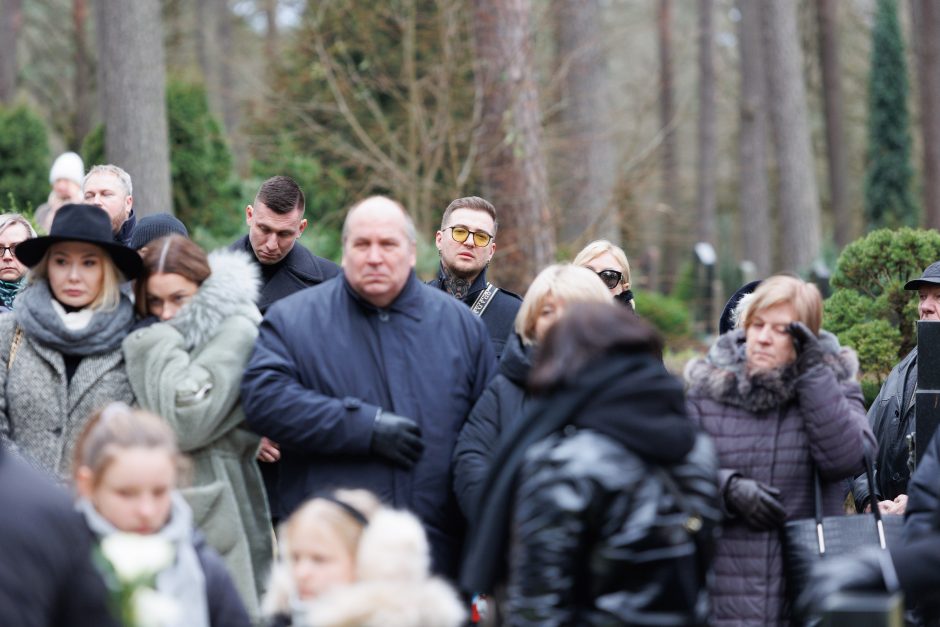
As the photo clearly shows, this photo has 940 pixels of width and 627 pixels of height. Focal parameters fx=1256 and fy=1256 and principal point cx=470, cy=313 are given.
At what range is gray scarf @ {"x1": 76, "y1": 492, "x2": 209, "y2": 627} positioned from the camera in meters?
3.48

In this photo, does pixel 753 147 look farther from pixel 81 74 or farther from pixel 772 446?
pixel 772 446

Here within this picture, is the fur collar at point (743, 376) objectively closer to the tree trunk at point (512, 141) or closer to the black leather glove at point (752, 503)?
the black leather glove at point (752, 503)

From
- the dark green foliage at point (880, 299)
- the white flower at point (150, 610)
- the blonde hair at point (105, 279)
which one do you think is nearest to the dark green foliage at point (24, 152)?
the dark green foliage at point (880, 299)

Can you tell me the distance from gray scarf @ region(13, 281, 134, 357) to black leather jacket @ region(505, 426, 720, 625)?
6.47ft

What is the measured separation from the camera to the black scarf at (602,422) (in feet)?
10.5

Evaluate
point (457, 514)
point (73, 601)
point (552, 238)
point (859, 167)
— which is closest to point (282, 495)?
point (457, 514)

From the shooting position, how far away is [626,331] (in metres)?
3.29

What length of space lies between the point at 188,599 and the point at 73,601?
2.15 feet

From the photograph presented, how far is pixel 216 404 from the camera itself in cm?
452

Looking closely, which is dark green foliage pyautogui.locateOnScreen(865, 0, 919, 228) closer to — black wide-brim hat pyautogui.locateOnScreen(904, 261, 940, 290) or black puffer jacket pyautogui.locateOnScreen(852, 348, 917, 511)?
black wide-brim hat pyautogui.locateOnScreen(904, 261, 940, 290)

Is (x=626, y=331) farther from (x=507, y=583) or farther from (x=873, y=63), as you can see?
(x=873, y=63)

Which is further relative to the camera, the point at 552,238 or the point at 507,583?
the point at 552,238

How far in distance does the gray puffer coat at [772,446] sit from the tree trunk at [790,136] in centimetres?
1584

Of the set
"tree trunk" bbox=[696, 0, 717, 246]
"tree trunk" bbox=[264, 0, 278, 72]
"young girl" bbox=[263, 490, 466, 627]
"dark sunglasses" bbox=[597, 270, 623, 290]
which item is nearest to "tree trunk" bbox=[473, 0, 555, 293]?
"dark sunglasses" bbox=[597, 270, 623, 290]
